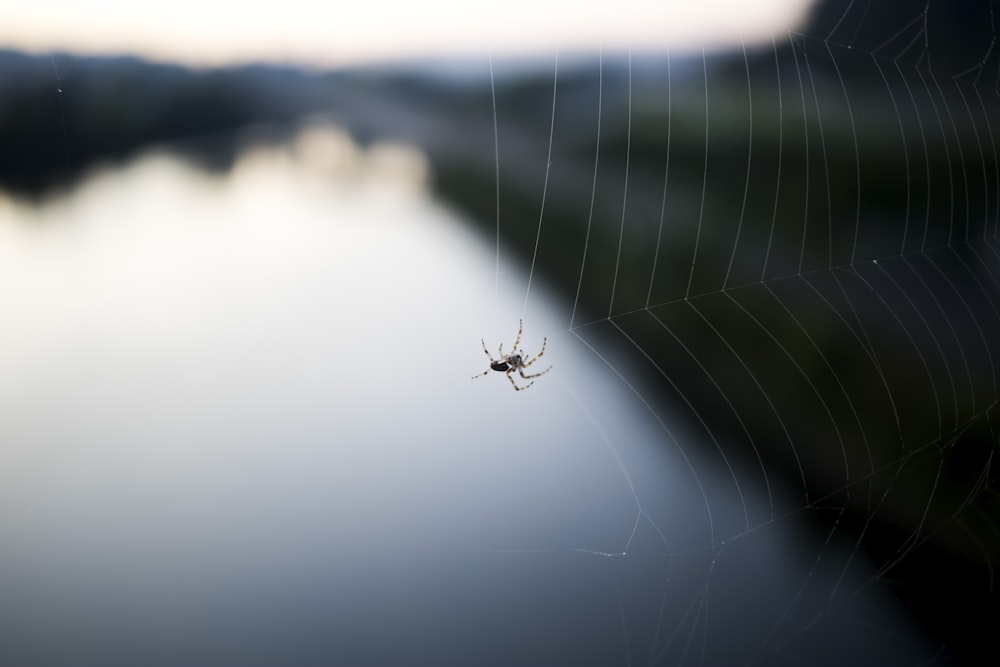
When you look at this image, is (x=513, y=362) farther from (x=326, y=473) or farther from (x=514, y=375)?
(x=326, y=473)

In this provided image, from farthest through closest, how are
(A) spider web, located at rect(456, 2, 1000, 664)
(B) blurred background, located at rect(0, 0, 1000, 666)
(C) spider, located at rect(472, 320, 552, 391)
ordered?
1. (C) spider, located at rect(472, 320, 552, 391)
2. (A) spider web, located at rect(456, 2, 1000, 664)
3. (B) blurred background, located at rect(0, 0, 1000, 666)

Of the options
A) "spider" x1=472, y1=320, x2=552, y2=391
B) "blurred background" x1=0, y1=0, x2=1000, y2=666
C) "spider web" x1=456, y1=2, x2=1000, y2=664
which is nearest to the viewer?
"blurred background" x1=0, y1=0, x2=1000, y2=666

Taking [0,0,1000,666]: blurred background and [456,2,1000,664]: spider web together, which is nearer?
[0,0,1000,666]: blurred background

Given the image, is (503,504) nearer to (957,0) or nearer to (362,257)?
(362,257)

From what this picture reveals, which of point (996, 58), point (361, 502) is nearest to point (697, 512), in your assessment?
point (361, 502)

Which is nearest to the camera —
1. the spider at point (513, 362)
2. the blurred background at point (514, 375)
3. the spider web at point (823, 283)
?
the blurred background at point (514, 375)

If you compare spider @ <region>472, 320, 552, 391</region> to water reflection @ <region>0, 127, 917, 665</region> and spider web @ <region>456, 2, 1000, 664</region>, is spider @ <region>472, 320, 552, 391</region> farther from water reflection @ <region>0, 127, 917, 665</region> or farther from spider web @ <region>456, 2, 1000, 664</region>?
spider web @ <region>456, 2, 1000, 664</region>

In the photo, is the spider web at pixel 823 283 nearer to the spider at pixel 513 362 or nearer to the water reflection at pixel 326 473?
the water reflection at pixel 326 473
